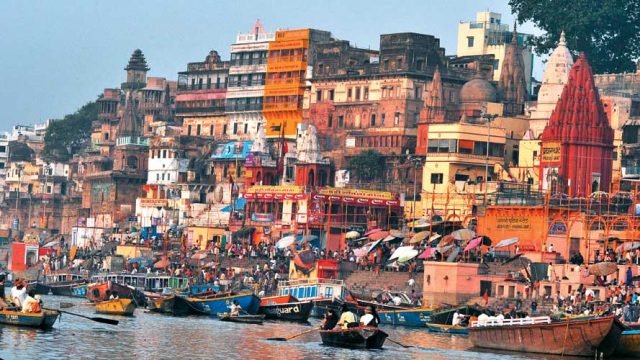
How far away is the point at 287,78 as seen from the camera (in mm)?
104062

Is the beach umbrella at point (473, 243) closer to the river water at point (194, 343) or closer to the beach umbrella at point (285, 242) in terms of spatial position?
the river water at point (194, 343)

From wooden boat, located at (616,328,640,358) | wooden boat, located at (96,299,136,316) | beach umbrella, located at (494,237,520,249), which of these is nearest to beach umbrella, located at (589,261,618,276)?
beach umbrella, located at (494,237,520,249)

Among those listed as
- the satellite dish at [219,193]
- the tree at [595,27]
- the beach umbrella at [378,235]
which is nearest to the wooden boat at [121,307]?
the beach umbrella at [378,235]

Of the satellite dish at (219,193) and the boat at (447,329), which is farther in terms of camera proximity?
the satellite dish at (219,193)

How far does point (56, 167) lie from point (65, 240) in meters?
11.5

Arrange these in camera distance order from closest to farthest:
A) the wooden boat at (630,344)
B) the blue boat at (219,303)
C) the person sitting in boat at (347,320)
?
the wooden boat at (630,344)
the person sitting in boat at (347,320)
the blue boat at (219,303)

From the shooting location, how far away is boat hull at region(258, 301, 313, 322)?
62.1 m

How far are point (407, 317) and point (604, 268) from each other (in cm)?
693

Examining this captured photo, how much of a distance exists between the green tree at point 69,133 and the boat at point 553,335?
8540cm

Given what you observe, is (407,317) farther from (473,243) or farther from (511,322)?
(511,322)

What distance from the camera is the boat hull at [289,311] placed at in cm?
Answer: 6209

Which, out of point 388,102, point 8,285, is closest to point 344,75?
point 388,102

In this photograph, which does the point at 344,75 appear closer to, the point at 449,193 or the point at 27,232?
the point at 449,193

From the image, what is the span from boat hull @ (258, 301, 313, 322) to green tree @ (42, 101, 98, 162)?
71.1 metres
